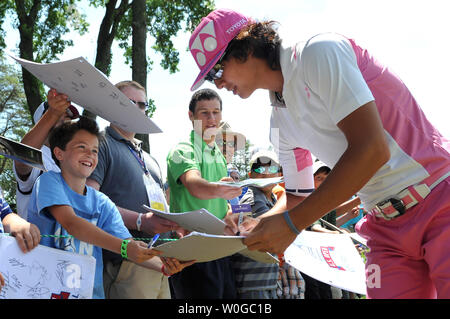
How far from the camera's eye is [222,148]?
409 cm

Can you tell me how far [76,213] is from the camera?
8.76 ft

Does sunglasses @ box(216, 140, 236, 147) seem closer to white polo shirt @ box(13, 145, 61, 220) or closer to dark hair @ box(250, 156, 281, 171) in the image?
dark hair @ box(250, 156, 281, 171)

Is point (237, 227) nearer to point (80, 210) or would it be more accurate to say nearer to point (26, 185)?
point (80, 210)

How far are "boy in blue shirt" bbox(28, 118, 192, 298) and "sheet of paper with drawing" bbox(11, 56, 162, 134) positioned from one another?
0.20 meters

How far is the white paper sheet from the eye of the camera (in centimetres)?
295

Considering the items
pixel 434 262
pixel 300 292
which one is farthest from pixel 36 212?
pixel 300 292

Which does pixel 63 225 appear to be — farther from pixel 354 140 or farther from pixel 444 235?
pixel 444 235

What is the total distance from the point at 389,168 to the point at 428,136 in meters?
0.22

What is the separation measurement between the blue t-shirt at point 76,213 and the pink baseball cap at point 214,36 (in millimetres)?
1125

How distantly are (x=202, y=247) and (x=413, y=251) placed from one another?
89 centimetres

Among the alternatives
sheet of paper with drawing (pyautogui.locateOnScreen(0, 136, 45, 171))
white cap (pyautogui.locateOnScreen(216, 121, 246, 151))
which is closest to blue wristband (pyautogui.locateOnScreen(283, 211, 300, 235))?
sheet of paper with drawing (pyautogui.locateOnScreen(0, 136, 45, 171))

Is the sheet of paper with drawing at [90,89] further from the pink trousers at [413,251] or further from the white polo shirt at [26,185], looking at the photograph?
the pink trousers at [413,251]
